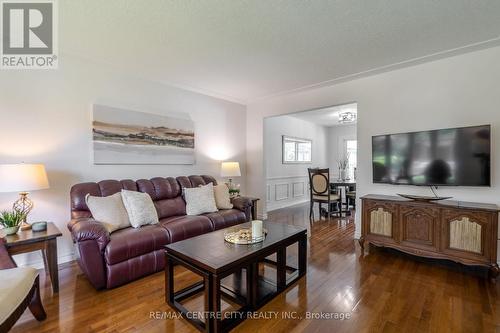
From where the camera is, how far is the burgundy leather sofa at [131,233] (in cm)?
218

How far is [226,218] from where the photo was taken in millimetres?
3340

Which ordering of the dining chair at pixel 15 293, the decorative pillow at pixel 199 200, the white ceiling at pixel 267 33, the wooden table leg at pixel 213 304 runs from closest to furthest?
the dining chair at pixel 15 293 < the wooden table leg at pixel 213 304 < the white ceiling at pixel 267 33 < the decorative pillow at pixel 199 200

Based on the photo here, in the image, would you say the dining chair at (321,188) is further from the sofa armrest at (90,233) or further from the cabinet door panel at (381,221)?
the sofa armrest at (90,233)

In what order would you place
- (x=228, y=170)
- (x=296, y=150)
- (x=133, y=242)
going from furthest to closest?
(x=296, y=150) < (x=228, y=170) < (x=133, y=242)

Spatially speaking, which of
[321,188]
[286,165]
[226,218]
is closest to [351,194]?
[321,188]

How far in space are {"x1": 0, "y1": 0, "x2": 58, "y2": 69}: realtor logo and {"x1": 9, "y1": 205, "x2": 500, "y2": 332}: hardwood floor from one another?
7.74 ft

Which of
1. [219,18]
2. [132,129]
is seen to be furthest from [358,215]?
[132,129]

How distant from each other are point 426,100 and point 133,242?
152 inches

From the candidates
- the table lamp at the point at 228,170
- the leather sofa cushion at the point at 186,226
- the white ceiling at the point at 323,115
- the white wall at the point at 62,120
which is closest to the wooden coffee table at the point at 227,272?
the leather sofa cushion at the point at 186,226

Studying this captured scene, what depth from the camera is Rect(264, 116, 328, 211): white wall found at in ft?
→ 19.1

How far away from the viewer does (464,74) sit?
2.85 m

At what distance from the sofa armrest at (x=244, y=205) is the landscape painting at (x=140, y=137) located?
1.10 metres

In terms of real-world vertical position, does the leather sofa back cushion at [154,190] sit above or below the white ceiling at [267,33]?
below

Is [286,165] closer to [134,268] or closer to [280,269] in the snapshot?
[280,269]
